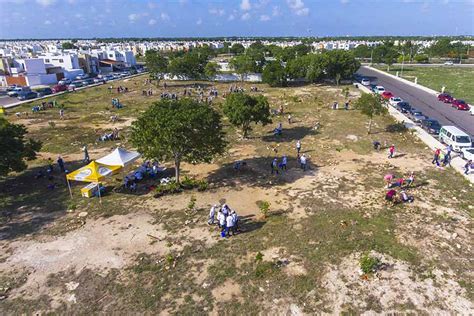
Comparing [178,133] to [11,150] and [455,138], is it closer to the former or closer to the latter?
[11,150]

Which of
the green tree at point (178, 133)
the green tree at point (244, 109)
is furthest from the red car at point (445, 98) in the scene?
the green tree at point (178, 133)

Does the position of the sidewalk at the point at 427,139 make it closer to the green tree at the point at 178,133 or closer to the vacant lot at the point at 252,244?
the vacant lot at the point at 252,244

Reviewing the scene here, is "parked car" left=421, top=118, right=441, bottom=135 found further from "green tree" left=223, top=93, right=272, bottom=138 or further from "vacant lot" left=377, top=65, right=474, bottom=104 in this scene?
"vacant lot" left=377, top=65, right=474, bottom=104

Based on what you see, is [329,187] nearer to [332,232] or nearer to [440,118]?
[332,232]

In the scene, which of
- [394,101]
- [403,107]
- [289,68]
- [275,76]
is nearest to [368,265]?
[403,107]

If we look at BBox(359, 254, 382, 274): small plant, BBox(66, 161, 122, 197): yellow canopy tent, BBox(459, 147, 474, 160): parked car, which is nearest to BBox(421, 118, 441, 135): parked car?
BBox(459, 147, 474, 160): parked car

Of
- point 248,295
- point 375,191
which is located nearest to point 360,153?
point 375,191

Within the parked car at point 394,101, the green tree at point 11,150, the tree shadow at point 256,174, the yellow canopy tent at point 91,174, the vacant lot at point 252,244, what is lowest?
the vacant lot at point 252,244
